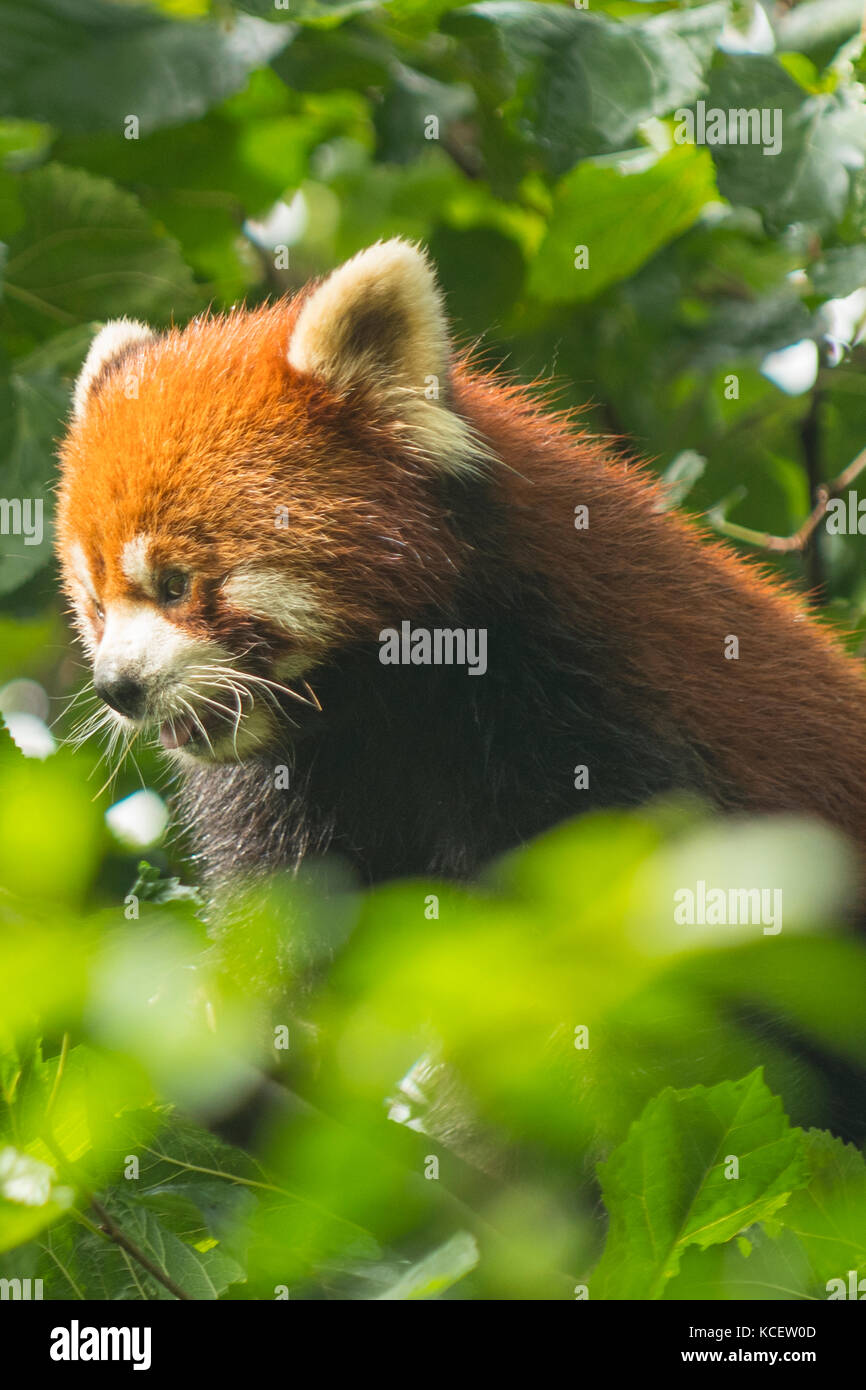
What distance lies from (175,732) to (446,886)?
34.8 inches

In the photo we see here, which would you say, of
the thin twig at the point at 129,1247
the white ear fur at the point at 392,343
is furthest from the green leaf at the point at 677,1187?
the white ear fur at the point at 392,343

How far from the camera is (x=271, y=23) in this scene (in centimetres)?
290

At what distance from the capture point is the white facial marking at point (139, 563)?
8.91 feet

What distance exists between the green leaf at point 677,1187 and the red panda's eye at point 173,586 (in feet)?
5.41

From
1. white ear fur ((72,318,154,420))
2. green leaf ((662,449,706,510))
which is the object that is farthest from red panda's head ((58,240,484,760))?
green leaf ((662,449,706,510))

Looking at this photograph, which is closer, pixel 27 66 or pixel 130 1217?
pixel 130 1217

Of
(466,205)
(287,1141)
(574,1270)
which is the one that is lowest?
Answer: (574,1270)

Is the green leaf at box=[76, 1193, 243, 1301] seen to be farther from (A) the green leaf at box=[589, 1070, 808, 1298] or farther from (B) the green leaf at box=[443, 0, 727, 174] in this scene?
(B) the green leaf at box=[443, 0, 727, 174]

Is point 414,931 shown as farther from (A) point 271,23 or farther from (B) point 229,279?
(B) point 229,279

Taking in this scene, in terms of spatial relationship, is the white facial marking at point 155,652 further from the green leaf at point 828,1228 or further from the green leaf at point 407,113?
the green leaf at point 828,1228

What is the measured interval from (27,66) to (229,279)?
1400 millimetres

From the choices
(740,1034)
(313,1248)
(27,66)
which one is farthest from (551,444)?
(313,1248)

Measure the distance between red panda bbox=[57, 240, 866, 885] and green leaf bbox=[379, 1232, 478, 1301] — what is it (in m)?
1.46

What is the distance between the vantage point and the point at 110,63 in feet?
9.02
